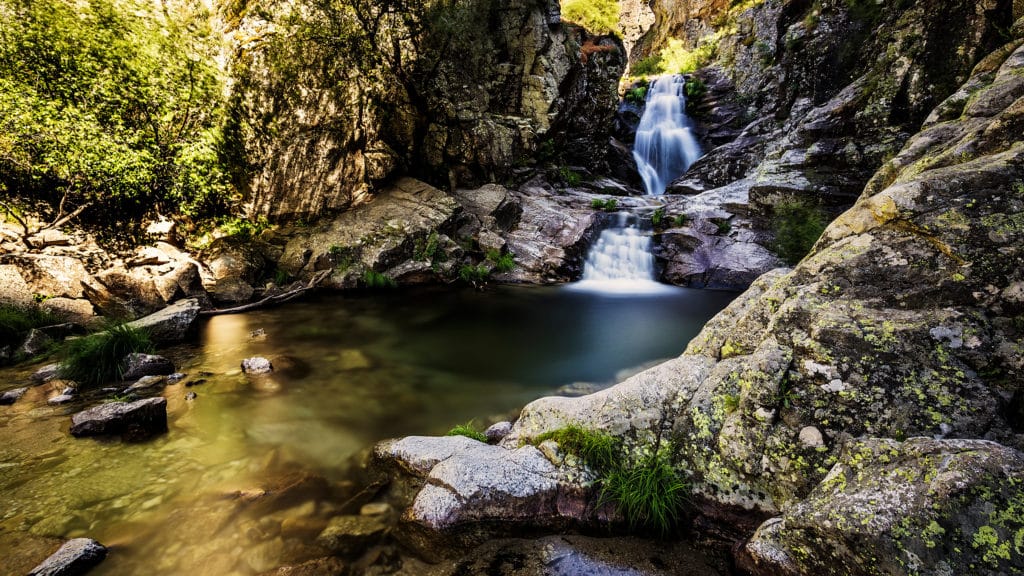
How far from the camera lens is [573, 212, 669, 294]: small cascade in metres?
14.8

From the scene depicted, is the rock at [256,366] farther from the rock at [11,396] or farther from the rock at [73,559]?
the rock at [73,559]

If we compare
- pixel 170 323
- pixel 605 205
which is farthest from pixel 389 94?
pixel 170 323

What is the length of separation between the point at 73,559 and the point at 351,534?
1.84m

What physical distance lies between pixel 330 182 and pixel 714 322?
13941 millimetres

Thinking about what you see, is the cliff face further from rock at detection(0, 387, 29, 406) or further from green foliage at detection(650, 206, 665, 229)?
rock at detection(0, 387, 29, 406)

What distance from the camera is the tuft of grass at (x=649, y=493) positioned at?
2.65 m

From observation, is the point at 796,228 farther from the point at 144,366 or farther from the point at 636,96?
the point at 636,96

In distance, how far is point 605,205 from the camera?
17.8 m

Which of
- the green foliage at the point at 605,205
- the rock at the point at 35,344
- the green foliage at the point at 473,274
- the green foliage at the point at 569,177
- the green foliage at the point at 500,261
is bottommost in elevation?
the rock at the point at 35,344

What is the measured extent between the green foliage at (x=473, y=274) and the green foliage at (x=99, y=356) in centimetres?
889

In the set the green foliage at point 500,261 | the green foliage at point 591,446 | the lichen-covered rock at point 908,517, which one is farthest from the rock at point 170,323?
the lichen-covered rock at point 908,517

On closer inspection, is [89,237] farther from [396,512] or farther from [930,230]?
[930,230]

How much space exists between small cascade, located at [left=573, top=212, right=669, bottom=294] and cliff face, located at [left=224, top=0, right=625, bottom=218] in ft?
22.3

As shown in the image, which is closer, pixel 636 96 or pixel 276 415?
pixel 276 415
